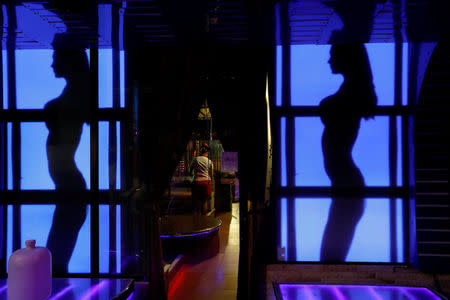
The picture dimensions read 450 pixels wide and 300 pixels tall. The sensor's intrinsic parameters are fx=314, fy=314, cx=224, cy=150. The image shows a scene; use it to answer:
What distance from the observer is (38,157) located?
3.50 metres

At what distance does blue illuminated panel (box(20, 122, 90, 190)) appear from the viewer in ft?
11.5

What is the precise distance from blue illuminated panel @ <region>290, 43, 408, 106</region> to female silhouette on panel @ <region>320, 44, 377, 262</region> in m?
0.07

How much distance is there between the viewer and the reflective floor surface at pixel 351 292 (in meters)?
2.89

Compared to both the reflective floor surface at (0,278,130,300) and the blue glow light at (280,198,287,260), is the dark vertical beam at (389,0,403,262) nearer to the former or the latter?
the blue glow light at (280,198,287,260)

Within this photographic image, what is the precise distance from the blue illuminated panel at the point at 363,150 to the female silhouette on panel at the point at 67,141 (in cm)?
246

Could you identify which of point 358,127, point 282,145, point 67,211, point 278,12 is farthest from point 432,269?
point 67,211

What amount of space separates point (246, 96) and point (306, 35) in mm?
835

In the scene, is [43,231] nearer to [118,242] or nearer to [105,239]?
[105,239]

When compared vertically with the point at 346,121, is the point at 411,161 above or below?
below

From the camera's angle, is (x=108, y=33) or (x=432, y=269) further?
(x=432, y=269)

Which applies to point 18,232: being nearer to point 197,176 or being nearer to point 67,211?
point 67,211

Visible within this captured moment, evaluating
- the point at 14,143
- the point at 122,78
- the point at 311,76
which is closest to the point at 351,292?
the point at 311,76

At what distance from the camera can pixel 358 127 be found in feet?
11.6

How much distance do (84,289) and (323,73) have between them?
3.09 metres
